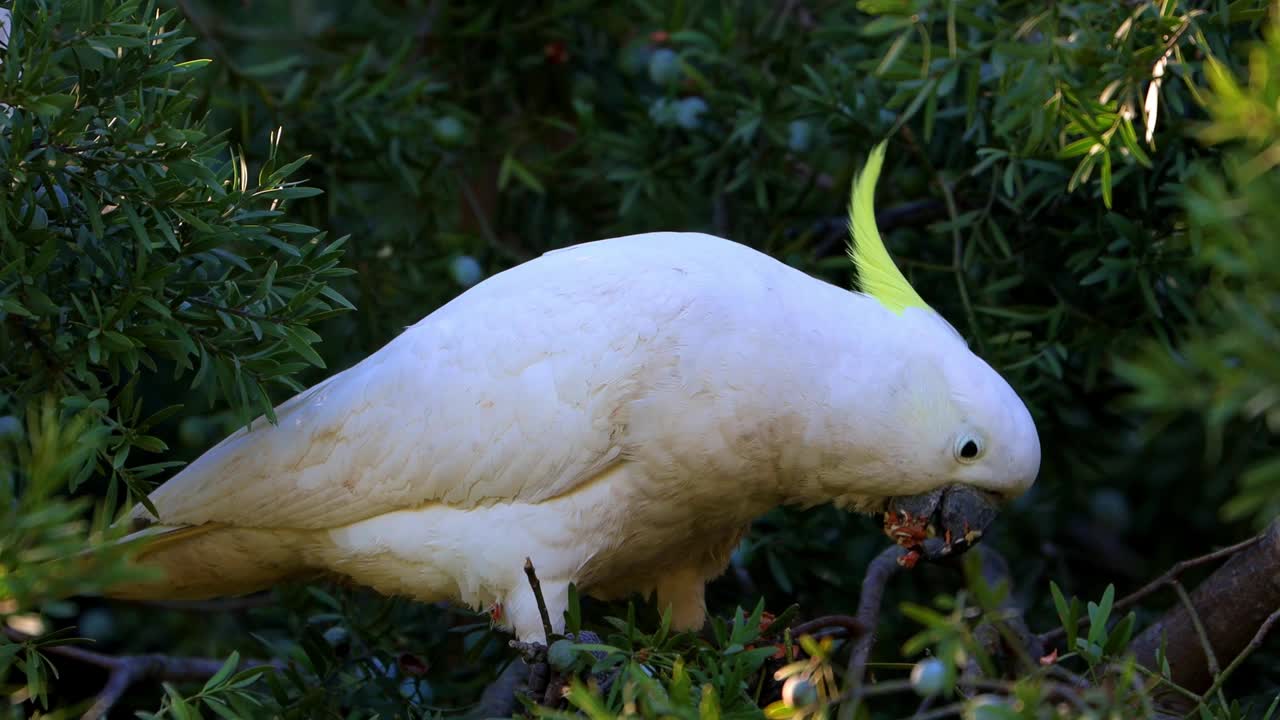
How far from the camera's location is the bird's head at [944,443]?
225 cm

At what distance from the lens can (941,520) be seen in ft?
7.66

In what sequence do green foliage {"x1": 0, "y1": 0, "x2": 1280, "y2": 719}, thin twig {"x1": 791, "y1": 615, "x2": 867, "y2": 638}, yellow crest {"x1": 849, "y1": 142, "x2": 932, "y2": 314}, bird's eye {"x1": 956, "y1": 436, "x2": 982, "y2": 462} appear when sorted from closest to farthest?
green foliage {"x1": 0, "y1": 0, "x2": 1280, "y2": 719}
thin twig {"x1": 791, "y1": 615, "x2": 867, "y2": 638}
bird's eye {"x1": 956, "y1": 436, "x2": 982, "y2": 462}
yellow crest {"x1": 849, "y1": 142, "x2": 932, "y2": 314}

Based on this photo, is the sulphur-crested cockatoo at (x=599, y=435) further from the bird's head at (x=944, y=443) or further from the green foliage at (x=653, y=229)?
the green foliage at (x=653, y=229)

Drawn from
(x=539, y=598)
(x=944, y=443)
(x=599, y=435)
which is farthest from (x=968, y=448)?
(x=539, y=598)

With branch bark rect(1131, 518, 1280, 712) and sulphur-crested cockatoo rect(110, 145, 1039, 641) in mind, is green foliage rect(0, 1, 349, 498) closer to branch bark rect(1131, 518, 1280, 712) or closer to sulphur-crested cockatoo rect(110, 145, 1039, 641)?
sulphur-crested cockatoo rect(110, 145, 1039, 641)

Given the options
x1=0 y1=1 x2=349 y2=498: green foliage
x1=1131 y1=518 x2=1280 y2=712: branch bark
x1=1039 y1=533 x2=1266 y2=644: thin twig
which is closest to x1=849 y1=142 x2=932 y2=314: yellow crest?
x1=1039 y1=533 x2=1266 y2=644: thin twig

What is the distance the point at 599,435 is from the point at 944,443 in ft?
1.95

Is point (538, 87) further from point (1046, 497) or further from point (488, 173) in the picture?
point (1046, 497)

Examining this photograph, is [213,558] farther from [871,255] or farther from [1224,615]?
[1224,615]

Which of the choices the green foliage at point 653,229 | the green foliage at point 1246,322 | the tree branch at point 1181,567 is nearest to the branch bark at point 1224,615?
the tree branch at point 1181,567

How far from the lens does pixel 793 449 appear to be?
7.54 ft

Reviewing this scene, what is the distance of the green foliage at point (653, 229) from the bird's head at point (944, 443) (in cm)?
22

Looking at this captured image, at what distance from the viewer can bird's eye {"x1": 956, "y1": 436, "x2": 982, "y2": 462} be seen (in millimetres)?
2246

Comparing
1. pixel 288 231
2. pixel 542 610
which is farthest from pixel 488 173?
pixel 542 610
